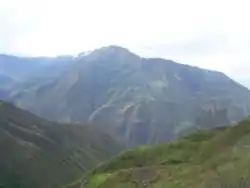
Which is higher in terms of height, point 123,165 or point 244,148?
point 244,148

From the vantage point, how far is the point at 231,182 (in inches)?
5861

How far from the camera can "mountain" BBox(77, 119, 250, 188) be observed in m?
154

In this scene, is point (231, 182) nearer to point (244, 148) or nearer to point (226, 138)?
point (244, 148)

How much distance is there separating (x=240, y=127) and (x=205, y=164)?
30554 millimetres

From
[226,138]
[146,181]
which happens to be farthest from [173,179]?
[226,138]

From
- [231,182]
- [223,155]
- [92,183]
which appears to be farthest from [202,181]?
[92,183]

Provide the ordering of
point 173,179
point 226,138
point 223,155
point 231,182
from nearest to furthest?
point 231,182
point 173,179
point 223,155
point 226,138

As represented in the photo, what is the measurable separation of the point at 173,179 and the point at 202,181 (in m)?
9.59

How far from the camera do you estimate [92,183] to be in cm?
17300

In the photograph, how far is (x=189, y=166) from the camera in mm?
170625

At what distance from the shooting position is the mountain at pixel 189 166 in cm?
15375


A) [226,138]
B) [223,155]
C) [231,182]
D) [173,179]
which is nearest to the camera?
[231,182]

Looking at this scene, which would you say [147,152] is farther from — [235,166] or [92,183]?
[235,166]

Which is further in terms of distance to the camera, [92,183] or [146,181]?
[92,183]
